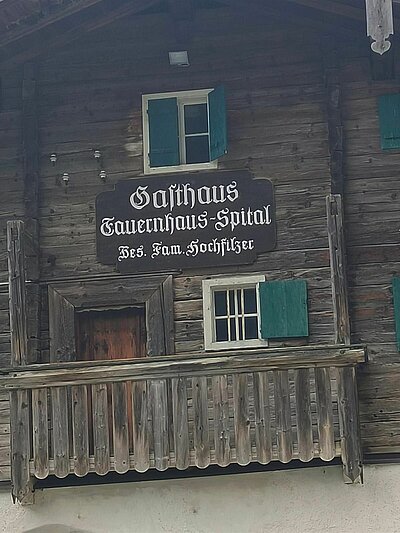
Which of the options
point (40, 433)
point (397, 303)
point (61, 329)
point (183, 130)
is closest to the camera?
point (40, 433)

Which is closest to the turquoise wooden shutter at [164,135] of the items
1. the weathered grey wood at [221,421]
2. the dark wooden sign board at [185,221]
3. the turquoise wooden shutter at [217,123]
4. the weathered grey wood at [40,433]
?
the dark wooden sign board at [185,221]

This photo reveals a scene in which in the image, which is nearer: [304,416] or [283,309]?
[304,416]

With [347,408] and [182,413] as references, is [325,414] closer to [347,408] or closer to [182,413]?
[347,408]

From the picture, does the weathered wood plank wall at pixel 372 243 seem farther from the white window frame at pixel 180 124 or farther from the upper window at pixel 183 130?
the white window frame at pixel 180 124

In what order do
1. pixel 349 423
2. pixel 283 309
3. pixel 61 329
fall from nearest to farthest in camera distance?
pixel 349 423
pixel 283 309
pixel 61 329

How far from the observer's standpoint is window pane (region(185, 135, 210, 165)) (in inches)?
664

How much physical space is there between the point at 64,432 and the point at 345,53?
573 centimetres

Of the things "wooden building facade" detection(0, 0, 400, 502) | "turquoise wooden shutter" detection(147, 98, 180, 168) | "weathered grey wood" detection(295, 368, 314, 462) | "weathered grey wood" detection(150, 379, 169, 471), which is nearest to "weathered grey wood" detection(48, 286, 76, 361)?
"wooden building facade" detection(0, 0, 400, 502)

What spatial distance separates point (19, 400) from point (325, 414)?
3.45 meters

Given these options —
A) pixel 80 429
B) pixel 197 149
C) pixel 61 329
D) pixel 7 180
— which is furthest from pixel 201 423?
pixel 7 180

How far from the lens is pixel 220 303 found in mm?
16469

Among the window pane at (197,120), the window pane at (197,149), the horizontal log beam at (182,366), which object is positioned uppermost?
the window pane at (197,120)

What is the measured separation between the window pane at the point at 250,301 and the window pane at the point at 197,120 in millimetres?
2107

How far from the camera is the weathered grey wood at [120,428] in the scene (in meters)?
15.2
